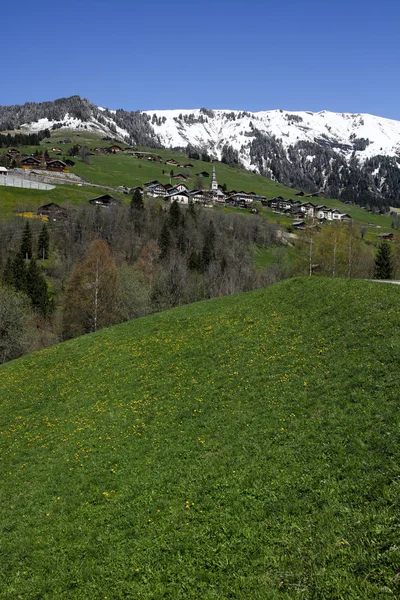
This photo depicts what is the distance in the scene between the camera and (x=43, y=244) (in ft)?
394

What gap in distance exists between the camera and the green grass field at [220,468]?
10.9 m

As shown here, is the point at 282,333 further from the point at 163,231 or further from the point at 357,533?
the point at 163,231

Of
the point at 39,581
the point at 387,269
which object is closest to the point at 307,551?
the point at 39,581

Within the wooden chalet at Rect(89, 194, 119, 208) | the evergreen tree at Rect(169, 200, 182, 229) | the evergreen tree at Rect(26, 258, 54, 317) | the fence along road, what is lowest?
the evergreen tree at Rect(26, 258, 54, 317)

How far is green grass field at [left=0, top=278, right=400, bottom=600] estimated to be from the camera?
10930mm

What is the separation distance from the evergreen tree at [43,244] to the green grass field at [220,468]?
314 feet

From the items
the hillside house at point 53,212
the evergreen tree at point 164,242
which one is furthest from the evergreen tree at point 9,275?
the hillside house at point 53,212

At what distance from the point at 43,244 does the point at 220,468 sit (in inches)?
4594

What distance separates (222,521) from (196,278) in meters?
89.0

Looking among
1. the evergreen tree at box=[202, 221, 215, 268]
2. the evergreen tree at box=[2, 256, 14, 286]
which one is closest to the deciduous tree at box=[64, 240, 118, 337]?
the evergreen tree at box=[2, 256, 14, 286]

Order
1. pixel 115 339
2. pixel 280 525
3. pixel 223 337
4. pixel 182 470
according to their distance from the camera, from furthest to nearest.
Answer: pixel 115 339, pixel 223 337, pixel 182 470, pixel 280 525

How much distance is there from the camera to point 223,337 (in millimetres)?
31750

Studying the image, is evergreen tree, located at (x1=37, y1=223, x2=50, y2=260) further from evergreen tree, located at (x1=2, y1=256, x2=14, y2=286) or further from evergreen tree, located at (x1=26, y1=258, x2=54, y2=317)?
evergreen tree, located at (x1=26, y1=258, x2=54, y2=317)

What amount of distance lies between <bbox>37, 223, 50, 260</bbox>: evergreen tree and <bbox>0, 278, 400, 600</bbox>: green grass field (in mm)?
95780
